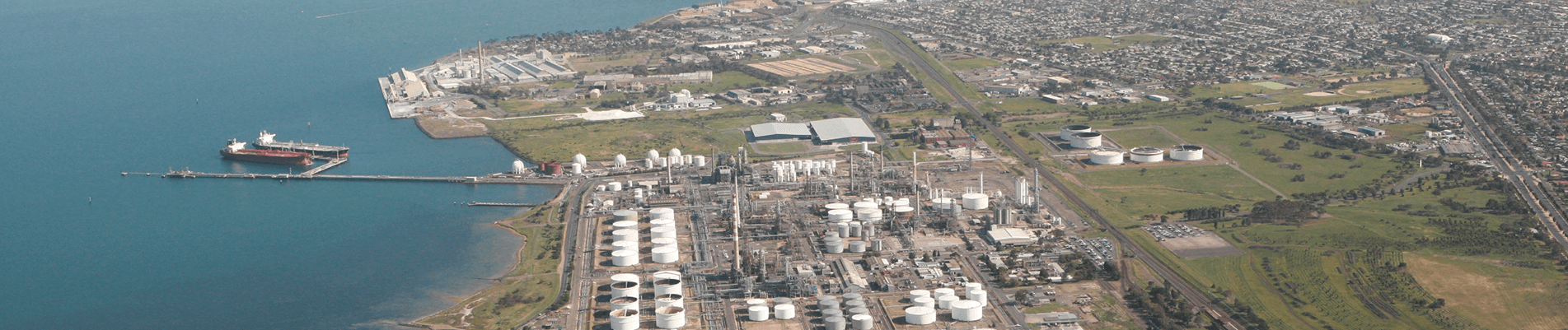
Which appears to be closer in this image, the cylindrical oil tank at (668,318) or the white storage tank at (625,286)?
the cylindrical oil tank at (668,318)

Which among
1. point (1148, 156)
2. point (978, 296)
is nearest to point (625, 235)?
point (978, 296)

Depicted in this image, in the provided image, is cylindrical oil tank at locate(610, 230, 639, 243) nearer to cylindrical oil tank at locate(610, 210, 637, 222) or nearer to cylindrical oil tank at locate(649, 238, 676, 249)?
cylindrical oil tank at locate(649, 238, 676, 249)

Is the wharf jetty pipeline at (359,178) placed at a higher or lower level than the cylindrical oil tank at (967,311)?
higher

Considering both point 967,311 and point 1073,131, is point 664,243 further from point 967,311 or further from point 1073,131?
point 1073,131

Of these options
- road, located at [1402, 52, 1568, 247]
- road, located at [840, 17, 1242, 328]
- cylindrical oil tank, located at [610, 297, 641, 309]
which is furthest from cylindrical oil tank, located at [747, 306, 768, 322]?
road, located at [1402, 52, 1568, 247]

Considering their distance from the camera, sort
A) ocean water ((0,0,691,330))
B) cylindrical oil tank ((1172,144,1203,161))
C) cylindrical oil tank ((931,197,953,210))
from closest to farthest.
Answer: ocean water ((0,0,691,330)) → cylindrical oil tank ((931,197,953,210)) → cylindrical oil tank ((1172,144,1203,161))

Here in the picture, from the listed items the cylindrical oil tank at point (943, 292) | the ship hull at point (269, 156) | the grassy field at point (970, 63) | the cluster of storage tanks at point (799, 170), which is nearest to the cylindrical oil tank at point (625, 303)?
the cylindrical oil tank at point (943, 292)

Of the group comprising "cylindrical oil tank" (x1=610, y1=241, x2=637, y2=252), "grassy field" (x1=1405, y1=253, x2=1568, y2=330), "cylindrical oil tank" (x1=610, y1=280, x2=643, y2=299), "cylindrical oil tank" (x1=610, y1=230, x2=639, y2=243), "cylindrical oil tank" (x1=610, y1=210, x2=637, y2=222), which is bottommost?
"grassy field" (x1=1405, y1=253, x2=1568, y2=330)

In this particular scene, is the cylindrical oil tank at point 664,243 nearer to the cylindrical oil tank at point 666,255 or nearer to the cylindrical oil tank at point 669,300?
the cylindrical oil tank at point 666,255
